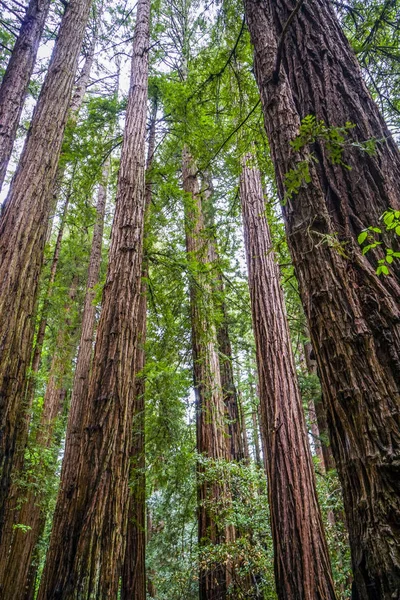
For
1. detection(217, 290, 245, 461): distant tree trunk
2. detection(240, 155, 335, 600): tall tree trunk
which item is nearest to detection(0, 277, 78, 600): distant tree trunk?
detection(217, 290, 245, 461): distant tree trunk

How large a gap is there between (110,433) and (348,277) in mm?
2927

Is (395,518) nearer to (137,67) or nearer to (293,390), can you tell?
(293,390)

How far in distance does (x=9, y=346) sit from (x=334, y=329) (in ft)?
9.81

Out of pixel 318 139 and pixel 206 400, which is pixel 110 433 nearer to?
pixel 206 400

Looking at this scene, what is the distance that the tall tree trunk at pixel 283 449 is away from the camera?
3533 millimetres

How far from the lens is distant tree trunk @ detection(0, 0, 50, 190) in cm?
443

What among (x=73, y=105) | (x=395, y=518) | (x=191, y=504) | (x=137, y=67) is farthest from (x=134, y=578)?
(x=73, y=105)

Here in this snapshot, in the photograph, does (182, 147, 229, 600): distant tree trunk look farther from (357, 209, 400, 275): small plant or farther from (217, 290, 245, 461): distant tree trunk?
(357, 209, 400, 275): small plant

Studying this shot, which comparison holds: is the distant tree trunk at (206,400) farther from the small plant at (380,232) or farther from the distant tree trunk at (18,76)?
the small plant at (380,232)

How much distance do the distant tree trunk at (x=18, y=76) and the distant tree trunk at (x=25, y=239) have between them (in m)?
0.40

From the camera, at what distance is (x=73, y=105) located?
27.8 ft

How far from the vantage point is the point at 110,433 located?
3.42 metres

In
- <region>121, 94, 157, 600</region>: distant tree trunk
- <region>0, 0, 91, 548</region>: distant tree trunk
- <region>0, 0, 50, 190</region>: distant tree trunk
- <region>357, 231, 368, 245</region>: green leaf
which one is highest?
<region>0, 0, 50, 190</region>: distant tree trunk

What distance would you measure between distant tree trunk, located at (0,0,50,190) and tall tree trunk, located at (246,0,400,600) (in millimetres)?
3763
